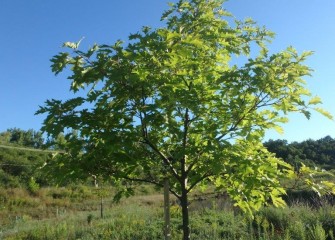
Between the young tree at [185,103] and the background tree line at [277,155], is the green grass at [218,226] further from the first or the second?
the background tree line at [277,155]

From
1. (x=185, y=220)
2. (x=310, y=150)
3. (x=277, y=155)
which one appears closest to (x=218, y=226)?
(x=185, y=220)

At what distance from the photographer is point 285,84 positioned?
13.1 feet

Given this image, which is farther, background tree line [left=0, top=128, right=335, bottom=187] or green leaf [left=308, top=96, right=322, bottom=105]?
background tree line [left=0, top=128, right=335, bottom=187]

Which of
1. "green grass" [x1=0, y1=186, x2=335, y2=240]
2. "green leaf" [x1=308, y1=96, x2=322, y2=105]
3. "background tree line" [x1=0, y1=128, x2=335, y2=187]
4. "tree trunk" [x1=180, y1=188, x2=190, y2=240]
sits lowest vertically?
"green grass" [x1=0, y1=186, x2=335, y2=240]

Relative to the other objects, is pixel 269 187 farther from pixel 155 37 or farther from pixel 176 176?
pixel 155 37

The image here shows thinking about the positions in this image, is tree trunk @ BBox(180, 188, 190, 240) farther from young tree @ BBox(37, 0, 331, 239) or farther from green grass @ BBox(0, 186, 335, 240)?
green grass @ BBox(0, 186, 335, 240)

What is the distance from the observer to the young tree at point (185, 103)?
4.01m

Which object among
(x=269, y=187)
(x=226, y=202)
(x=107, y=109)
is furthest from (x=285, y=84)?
(x=226, y=202)

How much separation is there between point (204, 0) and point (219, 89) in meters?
1.34

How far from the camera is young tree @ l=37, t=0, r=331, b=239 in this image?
401 centimetres

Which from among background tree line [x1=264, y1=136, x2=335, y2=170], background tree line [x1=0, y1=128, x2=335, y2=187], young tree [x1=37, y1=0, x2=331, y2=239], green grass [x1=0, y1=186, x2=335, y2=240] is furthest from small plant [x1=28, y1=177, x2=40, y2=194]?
background tree line [x1=264, y1=136, x2=335, y2=170]

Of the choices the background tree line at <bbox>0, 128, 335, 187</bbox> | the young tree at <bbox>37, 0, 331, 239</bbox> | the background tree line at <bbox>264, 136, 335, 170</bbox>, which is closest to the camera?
the young tree at <bbox>37, 0, 331, 239</bbox>

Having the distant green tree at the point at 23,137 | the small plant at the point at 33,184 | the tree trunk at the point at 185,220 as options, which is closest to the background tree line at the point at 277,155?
the small plant at the point at 33,184

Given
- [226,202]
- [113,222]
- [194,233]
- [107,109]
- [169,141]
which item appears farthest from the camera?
[226,202]
